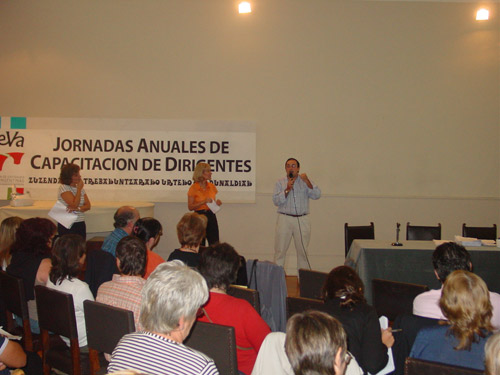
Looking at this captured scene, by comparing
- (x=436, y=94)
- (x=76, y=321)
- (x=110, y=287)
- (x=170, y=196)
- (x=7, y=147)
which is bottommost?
(x=76, y=321)

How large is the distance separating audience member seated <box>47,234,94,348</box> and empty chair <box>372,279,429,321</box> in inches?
72.9

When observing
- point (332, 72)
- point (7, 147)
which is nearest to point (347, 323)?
point (332, 72)

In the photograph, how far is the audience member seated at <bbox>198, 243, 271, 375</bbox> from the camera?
2.17 m

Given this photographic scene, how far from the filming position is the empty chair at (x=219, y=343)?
1.95 metres

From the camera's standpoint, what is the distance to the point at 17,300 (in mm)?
2859

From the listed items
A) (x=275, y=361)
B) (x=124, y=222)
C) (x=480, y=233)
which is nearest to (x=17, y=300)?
(x=124, y=222)

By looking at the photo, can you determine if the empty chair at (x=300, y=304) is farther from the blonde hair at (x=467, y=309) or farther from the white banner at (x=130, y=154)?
the white banner at (x=130, y=154)

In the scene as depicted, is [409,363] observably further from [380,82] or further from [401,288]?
[380,82]

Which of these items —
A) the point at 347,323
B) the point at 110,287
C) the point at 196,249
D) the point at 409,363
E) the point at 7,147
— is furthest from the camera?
the point at 7,147

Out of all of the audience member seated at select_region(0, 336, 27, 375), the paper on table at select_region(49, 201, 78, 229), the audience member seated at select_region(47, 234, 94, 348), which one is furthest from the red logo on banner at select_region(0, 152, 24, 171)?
the audience member seated at select_region(0, 336, 27, 375)

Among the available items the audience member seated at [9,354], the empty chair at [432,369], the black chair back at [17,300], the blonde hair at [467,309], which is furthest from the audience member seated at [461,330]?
the black chair back at [17,300]

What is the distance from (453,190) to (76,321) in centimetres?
569

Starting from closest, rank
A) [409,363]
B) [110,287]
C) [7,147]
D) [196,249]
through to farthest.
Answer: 1. [409,363]
2. [110,287]
3. [196,249]
4. [7,147]

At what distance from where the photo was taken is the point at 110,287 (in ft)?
8.19
